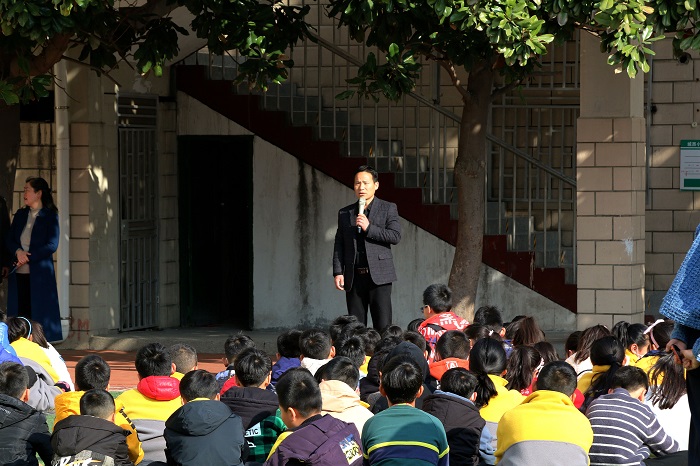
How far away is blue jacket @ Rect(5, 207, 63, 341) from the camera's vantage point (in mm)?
11695

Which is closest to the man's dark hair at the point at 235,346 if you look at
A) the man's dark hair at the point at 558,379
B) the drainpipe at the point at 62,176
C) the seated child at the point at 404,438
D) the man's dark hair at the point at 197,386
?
the man's dark hair at the point at 197,386

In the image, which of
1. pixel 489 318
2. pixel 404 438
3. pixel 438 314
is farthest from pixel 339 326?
pixel 404 438

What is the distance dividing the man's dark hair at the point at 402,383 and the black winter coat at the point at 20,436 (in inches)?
70.2

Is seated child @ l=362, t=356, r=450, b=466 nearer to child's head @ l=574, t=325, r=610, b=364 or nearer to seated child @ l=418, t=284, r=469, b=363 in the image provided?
child's head @ l=574, t=325, r=610, b=364

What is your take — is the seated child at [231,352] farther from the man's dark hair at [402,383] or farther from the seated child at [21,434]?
the man's dark hair at [402,383]

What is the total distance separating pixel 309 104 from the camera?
47.2ft

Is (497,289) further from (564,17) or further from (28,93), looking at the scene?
(28,93)

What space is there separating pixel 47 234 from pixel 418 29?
13.4 feet

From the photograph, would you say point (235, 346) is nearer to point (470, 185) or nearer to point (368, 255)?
point (368, 255)

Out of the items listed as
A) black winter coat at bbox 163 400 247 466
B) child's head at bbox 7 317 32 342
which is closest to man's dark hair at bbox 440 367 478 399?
black winter coat at bbox 163 400 247 466

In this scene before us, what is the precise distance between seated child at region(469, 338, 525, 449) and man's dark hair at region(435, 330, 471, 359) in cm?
46

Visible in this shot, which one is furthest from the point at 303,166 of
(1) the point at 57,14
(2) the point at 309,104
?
(1) the point at 57,14

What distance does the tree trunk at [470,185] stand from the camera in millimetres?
10914

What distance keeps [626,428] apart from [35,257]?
6910mm
